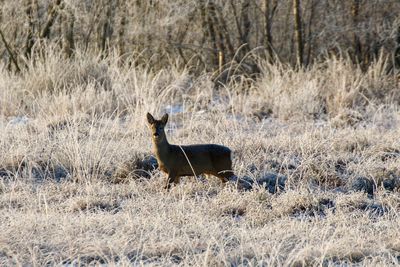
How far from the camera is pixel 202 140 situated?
25.1 feet


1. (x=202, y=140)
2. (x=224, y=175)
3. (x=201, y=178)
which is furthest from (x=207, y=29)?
(x=224, y=175)

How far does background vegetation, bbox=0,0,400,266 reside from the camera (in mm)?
4508

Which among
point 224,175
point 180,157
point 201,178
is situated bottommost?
point 201,178

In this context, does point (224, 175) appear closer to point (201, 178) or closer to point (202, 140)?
point (201, 178)

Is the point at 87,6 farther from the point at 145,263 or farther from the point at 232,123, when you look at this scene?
the point at 145,263

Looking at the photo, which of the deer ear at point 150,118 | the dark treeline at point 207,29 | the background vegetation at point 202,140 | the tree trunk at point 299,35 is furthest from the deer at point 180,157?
the dark treeline at point 207,29

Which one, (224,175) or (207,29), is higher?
(224,175)

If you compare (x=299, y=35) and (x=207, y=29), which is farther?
(x=207, y=29)

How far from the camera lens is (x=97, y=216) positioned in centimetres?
510

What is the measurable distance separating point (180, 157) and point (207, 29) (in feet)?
25.6

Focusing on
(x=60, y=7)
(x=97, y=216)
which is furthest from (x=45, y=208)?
(x=60, y=7)

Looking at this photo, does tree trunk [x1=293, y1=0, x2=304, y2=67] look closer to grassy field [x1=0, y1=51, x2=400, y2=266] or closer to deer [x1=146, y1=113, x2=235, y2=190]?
grassy field [x1=0, y1=51, x2=400, y2=266]

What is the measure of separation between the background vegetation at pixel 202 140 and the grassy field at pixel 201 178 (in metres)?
0.02

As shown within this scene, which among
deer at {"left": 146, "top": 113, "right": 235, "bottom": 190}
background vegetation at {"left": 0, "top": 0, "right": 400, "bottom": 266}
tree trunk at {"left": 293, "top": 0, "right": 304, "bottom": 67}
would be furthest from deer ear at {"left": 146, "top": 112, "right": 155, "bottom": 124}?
tree trunk at {"left": 293, "top": 0, "right": 304, "bottom": 67}
